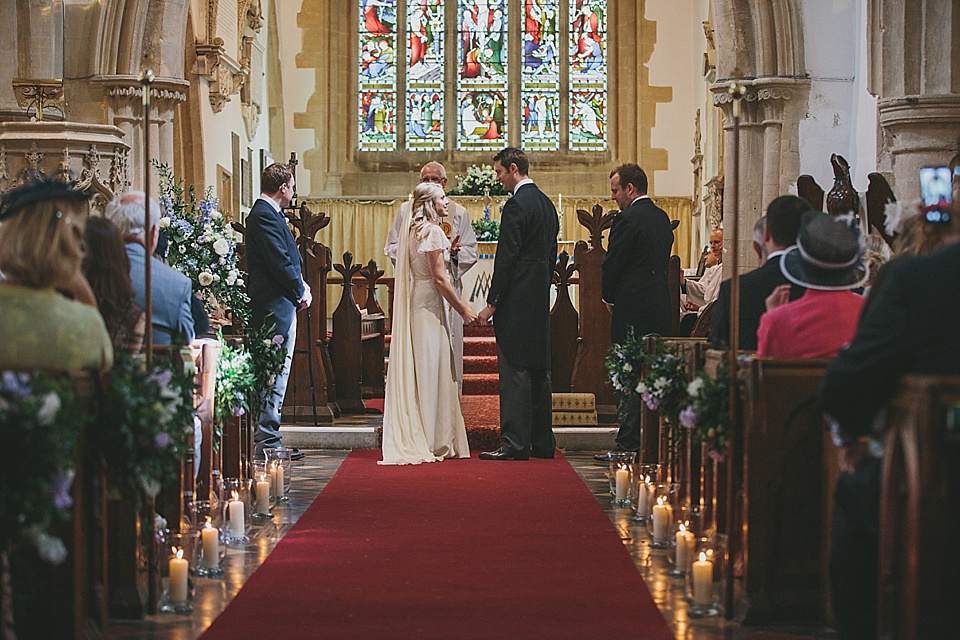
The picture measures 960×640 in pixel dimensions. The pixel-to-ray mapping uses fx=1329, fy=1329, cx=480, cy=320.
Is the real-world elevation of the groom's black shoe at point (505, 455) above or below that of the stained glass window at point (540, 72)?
below

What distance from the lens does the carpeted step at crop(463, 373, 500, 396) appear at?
31.8 feet

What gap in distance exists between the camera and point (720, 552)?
Answer: 13.9ft

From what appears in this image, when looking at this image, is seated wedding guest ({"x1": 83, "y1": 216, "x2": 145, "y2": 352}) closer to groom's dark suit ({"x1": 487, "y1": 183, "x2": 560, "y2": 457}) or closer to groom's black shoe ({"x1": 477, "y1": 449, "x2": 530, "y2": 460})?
groom's dark suit ({"x1": 487, "y1": 183, "x2": 560, "y2": 457})

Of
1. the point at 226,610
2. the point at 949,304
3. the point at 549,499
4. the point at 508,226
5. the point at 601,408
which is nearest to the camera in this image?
the point at 949,304

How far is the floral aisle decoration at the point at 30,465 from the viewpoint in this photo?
279 centimetres

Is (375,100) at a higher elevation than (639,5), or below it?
below

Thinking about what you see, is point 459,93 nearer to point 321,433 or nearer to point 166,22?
point 166,22

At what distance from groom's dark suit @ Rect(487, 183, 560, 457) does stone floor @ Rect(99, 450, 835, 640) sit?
81cm

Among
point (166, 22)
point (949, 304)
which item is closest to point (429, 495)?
point (949, 304)

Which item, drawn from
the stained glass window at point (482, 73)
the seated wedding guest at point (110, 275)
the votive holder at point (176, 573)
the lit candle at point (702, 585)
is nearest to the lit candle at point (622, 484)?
the lit candle at point (702, 585)

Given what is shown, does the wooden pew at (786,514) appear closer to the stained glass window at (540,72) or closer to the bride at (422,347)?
the bride at (422,347)

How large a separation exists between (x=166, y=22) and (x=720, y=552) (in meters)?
7.48

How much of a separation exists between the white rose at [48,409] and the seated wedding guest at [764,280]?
2411 mm

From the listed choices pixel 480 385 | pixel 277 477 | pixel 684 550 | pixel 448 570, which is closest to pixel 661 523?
pixel 684 550
